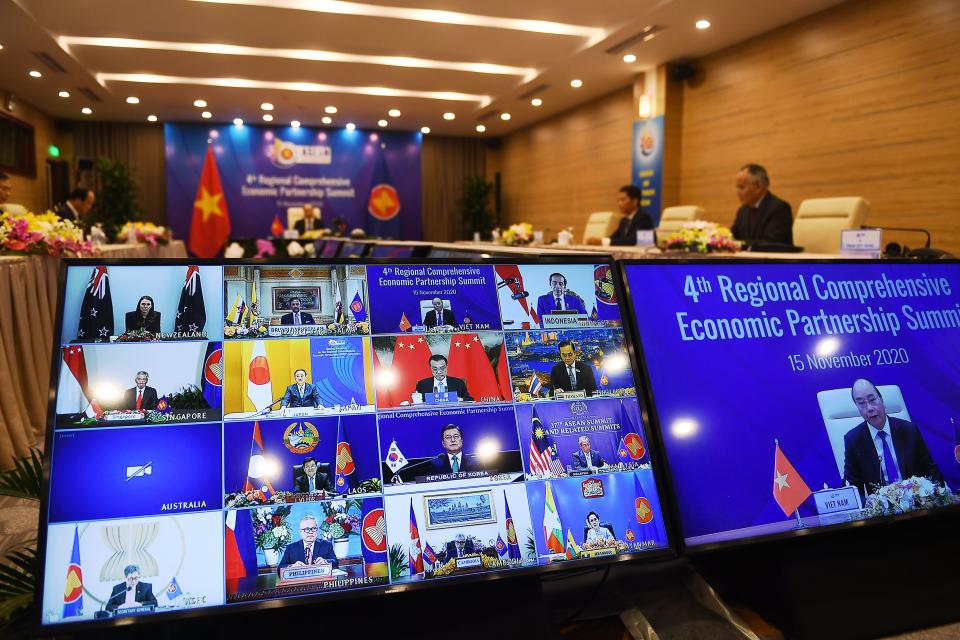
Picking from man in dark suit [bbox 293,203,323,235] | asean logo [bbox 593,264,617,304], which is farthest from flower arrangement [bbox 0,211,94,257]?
man in dark suit [bbox 293,203,323,235]

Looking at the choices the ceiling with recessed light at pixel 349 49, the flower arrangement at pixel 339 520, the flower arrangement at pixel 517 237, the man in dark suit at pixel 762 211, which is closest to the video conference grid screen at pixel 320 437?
the flower arrangement at pixel 339 520

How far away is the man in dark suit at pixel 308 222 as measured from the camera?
10281mm

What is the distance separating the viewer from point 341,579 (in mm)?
833

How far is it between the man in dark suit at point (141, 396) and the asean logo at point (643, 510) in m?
0.71

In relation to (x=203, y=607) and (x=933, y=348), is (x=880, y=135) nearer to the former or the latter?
(x=933, y=348)

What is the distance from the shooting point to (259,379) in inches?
35.9

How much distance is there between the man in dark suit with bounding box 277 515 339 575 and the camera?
2.74ft

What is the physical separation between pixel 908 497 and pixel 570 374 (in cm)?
64

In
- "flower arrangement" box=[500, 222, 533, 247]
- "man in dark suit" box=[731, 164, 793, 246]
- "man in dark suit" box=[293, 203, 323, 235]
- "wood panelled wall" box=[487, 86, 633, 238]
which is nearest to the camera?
"man in dark suit" box=[731, 164, 793, 246]

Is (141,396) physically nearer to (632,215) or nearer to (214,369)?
(214,369)

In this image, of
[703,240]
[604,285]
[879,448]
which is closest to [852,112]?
[703,240]

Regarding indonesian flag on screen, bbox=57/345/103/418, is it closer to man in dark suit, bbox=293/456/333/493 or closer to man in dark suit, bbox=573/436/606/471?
man in dark suit, bbox=293/456/333/493

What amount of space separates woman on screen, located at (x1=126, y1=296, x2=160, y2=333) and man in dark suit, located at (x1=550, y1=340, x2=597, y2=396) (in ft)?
1.95

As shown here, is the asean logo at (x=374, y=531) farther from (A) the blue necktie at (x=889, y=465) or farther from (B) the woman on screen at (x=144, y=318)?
(A) the blue necktie at (x=889, y=465)
